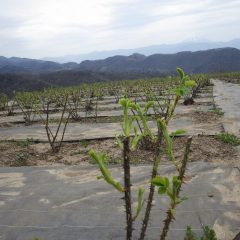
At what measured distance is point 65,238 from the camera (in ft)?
10.8

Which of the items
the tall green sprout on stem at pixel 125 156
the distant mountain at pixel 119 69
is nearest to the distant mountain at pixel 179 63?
the distant mountain at pixel 119 69

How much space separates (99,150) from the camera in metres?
6.67

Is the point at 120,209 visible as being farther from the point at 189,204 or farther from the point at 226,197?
the point at 226,197

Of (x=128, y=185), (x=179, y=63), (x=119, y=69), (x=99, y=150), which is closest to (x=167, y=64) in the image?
(x=179, y=63)

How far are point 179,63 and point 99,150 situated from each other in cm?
10077

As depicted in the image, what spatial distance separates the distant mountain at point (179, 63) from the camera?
86875 millimetres

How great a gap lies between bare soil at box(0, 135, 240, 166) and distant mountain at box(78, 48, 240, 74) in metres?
75.6

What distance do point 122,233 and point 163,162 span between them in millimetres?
2259

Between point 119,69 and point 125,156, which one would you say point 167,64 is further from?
point 125,156

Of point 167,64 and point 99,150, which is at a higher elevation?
point 167,64

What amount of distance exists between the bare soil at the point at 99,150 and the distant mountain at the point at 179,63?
7562 centimetres

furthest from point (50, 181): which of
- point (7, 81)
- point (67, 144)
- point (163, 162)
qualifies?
point (7, 81)

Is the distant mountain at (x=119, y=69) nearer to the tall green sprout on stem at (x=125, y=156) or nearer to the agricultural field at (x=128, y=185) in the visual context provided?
the agricultural field at (x=128, y=185)

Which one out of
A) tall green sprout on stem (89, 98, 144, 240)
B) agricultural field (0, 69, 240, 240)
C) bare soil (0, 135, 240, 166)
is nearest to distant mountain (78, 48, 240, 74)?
bare soil (0, 135, 240, 166)
